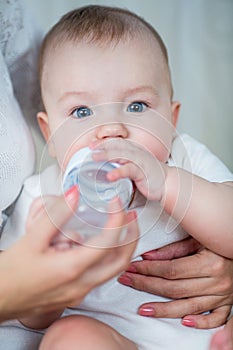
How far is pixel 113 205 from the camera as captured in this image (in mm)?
607

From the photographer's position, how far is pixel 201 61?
1.26 meters

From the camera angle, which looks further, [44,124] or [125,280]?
[44,124]

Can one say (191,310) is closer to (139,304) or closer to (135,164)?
(139,304)

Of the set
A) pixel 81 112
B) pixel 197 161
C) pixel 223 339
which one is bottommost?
pixel 223 339

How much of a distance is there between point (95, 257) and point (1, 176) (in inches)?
12.5

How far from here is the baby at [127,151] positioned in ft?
2.33

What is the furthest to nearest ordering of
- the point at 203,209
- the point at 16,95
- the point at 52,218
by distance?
the point at 16,95 < the point at 203,209 < the point at 52,218

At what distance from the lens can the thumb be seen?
0.57 meters

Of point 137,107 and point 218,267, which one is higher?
point 137,107

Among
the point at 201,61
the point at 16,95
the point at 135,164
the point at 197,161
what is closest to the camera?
the point at 135,164

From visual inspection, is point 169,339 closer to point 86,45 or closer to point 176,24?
point 86,45

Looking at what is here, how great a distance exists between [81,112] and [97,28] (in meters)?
0.14

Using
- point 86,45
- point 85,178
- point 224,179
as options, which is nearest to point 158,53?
point 86,45

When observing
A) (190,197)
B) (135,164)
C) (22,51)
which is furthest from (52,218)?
(22,51)
